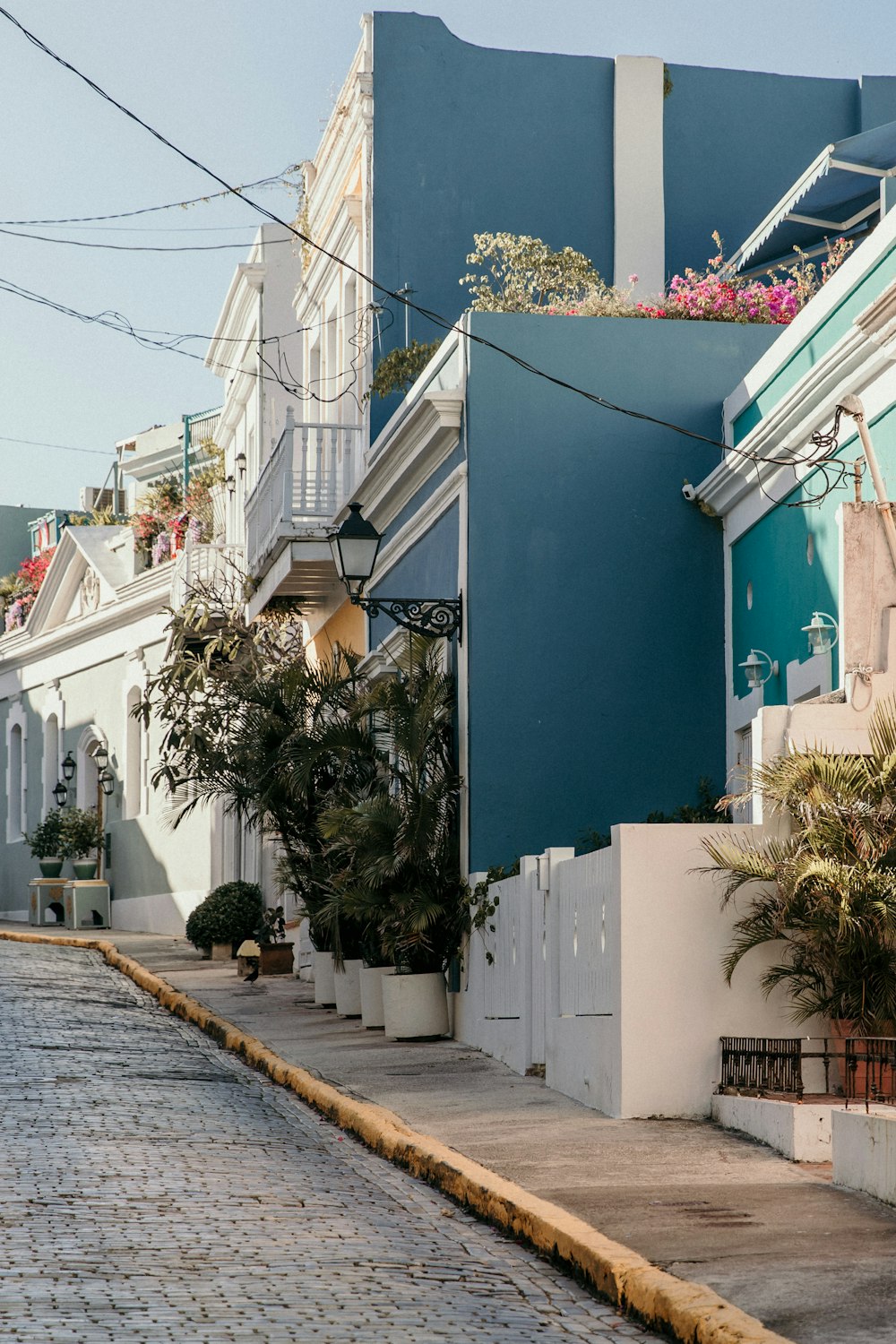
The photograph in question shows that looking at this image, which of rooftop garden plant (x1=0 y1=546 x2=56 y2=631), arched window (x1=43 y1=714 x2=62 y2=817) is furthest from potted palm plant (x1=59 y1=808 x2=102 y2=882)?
rooftop garden plant (x1=0 y1=546 x2=56 y2=631)

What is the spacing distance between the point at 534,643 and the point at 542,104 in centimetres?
750

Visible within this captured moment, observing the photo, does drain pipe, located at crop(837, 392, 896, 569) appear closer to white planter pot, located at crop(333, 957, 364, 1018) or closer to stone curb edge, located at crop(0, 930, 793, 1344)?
stone curb edge, located at crop(0, 930, 793, 1344)

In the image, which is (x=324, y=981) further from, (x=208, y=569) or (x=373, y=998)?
(x=208, y=569)

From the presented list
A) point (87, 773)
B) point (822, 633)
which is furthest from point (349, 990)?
point (87, 773)

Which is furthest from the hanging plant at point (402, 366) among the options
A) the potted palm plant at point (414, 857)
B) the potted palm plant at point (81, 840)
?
the potted palm plant at point (81, 840)

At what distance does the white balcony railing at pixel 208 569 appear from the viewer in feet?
80.4

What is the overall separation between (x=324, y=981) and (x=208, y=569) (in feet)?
31.6

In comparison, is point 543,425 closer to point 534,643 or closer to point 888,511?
point 534,643

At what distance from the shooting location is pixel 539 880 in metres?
12.0

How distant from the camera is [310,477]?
61.5ft

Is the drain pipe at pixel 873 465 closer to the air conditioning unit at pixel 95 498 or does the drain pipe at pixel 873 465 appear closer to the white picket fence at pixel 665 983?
the white picket fence at pixel 665 983

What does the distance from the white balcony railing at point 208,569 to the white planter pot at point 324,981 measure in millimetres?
7642

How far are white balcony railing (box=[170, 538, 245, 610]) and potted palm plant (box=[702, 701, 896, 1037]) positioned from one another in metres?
14.9

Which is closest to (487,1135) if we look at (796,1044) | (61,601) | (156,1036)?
(796,1044)
